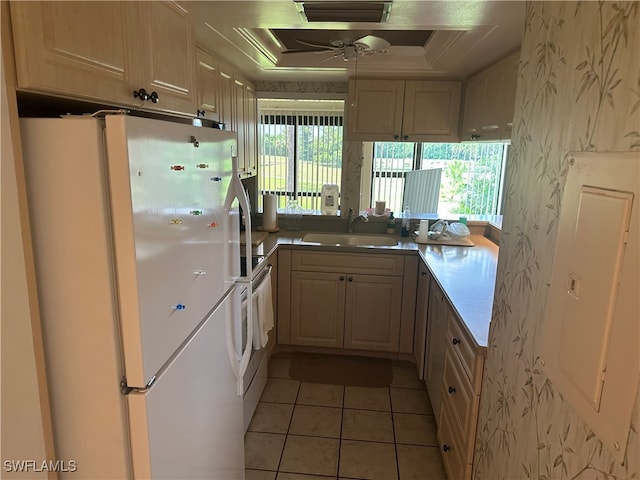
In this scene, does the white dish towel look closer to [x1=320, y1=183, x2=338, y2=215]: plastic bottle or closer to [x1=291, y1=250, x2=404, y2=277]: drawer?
[x1=291, y1=250, x2=404, y2=277]: drawer

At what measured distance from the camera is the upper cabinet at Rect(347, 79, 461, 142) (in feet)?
10.4

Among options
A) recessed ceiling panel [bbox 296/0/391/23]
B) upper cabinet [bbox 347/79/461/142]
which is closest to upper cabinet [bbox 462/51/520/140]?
upper cabinet [bbox 347/79/461/142]

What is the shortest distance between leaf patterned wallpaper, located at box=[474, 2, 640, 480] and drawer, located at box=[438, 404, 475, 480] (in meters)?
0.19

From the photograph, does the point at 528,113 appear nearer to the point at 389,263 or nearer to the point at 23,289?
the point at 23,289

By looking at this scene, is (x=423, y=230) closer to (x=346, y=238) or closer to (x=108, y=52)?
(x=346, y=238)

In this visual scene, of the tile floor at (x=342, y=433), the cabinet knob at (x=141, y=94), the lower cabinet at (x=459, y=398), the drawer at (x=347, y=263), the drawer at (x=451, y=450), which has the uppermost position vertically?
the cabinet knob at (x=141, y=94)

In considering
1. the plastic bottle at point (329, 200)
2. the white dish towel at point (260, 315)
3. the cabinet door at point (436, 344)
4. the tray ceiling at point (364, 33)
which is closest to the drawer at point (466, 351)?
the cabinet door at point (436, 344)

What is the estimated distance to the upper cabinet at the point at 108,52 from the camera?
82cm

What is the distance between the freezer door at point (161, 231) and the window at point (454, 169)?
3437 mm

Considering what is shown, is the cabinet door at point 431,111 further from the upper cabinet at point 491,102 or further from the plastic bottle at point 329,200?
the plastic bottle at point 329,200

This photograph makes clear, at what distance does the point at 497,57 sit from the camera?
2467 mm

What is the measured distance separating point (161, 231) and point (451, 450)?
1714 millimetres

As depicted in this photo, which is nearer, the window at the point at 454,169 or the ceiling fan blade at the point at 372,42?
the ceiling fan blade at the point at 372,42

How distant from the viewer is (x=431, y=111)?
10.5 ft
